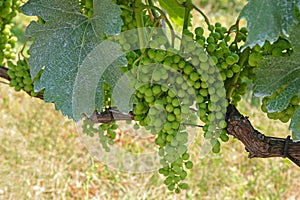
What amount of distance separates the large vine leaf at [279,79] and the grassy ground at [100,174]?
1.54 m

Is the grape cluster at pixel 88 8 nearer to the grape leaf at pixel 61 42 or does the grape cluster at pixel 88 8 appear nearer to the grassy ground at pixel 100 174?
the grape leaf at pixel 61 42

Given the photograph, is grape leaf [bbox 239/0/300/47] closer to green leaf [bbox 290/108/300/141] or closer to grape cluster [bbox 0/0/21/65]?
green leaf [bbox 290/108/300/141]

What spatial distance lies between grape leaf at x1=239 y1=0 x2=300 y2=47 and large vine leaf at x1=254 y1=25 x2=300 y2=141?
0.37 feet

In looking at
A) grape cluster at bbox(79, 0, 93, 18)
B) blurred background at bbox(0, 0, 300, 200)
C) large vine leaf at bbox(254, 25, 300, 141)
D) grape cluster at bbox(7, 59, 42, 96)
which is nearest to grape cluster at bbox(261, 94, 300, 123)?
large vine leaf at bbox(254, 25, 300, 141)

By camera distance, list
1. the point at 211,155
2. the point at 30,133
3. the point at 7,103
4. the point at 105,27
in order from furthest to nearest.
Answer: the point at 7,103 < the point at 30,133 < the point at 211,155 < the point at 105,27

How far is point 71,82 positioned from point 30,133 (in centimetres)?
193

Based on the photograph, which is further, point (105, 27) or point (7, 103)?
point (7, 103)

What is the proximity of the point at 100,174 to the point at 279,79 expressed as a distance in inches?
69.5

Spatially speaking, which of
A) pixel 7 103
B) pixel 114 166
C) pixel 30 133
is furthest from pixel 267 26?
pixel 7 103

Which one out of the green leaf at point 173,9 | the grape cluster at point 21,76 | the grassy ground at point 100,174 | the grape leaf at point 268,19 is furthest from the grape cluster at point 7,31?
the grassy ground at point 100,174

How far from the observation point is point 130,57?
849 mm

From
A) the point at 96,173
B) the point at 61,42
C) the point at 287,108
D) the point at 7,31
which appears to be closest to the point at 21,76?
the point at 7,31

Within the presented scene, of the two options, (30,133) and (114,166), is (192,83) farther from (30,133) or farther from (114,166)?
(30,133)

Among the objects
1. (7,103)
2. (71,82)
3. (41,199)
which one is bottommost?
(41,199)
